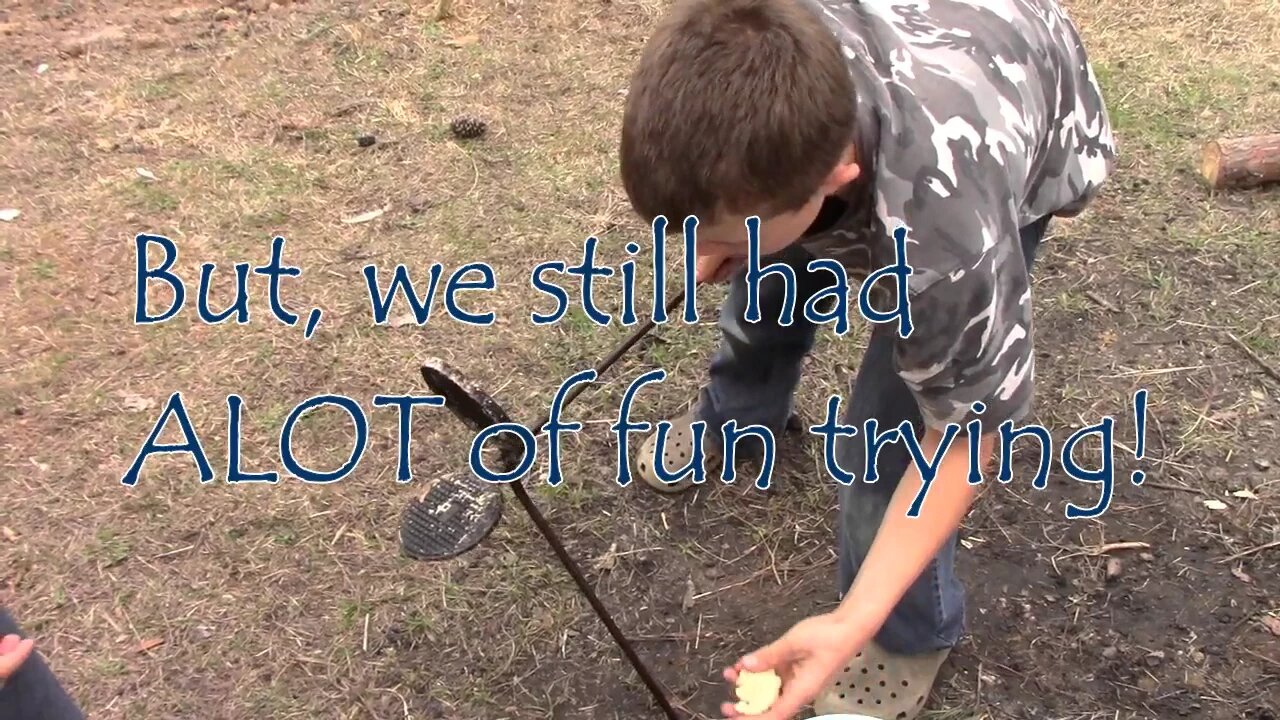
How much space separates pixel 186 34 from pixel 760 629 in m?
3.16

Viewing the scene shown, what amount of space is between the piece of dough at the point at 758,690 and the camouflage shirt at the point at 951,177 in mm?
395

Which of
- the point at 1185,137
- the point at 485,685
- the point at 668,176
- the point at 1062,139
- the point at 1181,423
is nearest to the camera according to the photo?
the point at 668,176

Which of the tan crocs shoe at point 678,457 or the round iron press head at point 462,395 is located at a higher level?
the round iron press head at point 462,395

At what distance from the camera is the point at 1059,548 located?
1952 millimetres

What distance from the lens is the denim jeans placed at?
1381 millimetres

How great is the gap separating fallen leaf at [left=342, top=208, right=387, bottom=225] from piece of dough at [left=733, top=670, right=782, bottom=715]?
1972 millimetres

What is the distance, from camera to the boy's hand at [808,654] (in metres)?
1.11

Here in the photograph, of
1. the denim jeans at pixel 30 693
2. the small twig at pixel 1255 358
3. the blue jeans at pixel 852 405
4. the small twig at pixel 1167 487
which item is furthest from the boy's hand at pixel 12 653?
the small twig at pixel 1255 358

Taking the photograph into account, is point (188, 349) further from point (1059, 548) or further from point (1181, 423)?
point (1181, 423)

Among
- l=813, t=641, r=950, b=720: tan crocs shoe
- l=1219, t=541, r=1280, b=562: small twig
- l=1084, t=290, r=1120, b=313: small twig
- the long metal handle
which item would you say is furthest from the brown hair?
l=1084, t=290, r=1120, b=313: small twig

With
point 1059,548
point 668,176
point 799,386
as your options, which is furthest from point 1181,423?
point 668,176

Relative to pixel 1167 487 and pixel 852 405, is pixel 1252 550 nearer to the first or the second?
pixel 1167 487

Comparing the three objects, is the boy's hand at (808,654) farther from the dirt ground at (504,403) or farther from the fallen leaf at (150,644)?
the fallen leaf at (150,644)

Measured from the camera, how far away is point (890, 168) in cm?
107
